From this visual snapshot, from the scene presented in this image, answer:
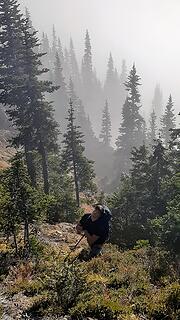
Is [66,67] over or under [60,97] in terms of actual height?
over

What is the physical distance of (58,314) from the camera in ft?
27.3

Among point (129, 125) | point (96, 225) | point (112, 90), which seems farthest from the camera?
point (112, 90)

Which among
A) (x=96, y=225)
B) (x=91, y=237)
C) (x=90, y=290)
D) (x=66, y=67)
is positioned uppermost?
(x=66, y=67)

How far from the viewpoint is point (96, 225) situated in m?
11.7

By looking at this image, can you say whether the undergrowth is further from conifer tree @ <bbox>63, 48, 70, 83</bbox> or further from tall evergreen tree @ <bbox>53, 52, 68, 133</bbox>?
conifer tree @ <bbox>63, 48, 70, 83</bbox>

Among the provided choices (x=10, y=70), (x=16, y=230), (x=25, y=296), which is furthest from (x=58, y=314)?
(x=10, y=70)

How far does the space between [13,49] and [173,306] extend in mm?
38122

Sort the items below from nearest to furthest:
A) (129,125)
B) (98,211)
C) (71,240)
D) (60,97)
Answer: (98,211) < (71,240) < (129,125) < (60,97)

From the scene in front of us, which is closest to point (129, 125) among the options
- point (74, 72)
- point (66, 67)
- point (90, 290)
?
point (74, 72)

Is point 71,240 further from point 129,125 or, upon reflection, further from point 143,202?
point 129,125

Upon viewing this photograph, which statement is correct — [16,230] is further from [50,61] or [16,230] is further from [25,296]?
[50,61]

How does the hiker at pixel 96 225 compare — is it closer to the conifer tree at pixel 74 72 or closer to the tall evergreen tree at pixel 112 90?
the tall evergreen tree at pixel 112 90

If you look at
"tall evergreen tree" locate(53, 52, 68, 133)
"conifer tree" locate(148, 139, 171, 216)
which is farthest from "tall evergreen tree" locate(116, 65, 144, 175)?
"conifer tree" locate(148, 139, 171, 216)

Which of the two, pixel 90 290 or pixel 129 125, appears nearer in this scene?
pixel 90 290
